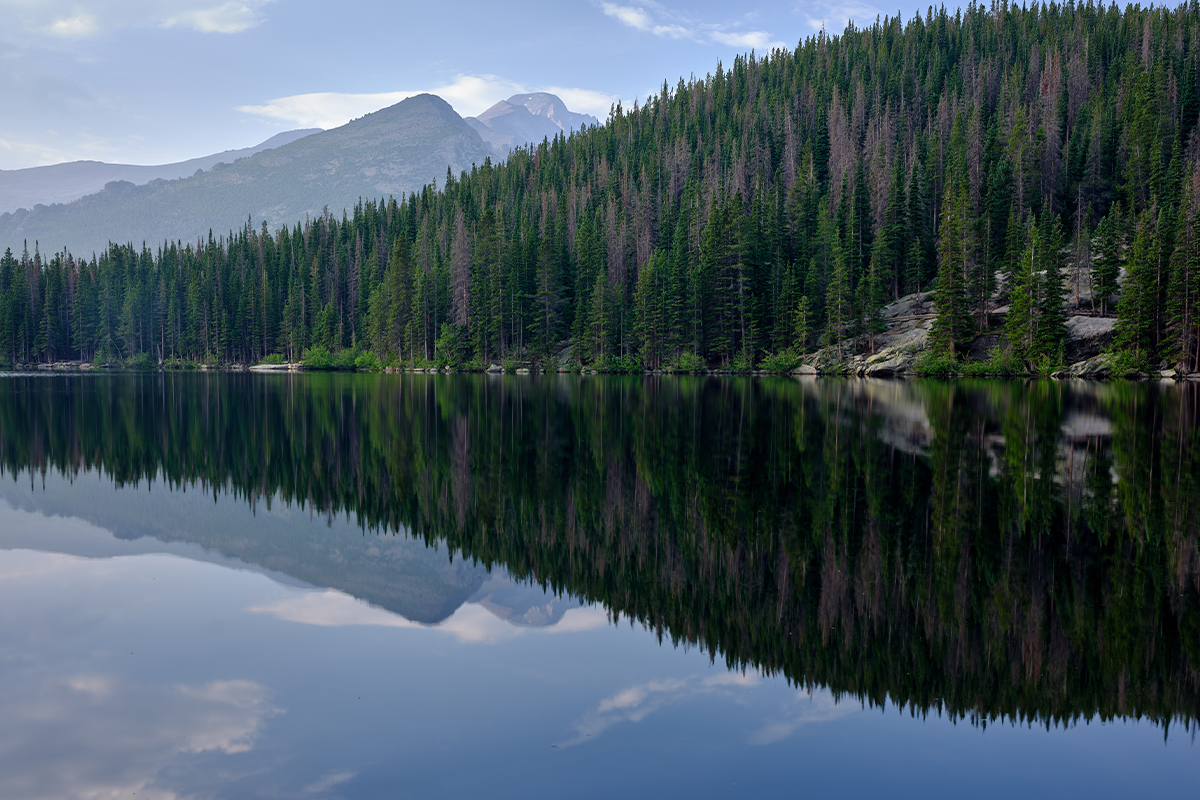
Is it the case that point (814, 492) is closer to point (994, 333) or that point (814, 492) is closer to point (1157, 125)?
point (994, 333)

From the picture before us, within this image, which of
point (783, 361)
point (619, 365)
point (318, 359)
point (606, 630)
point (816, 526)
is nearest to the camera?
point (606, 630)

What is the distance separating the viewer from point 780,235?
92.8 m

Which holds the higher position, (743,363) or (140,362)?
(140,362)

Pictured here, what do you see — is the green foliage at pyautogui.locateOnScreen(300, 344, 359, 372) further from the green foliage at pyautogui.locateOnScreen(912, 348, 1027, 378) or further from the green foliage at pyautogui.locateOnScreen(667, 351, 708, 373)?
the green foliage at pyautogui.locateOnScreen(912, 348, 1027, 378)

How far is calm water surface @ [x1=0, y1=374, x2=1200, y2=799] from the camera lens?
5.29m

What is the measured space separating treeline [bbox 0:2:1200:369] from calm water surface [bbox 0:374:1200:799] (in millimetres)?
61379

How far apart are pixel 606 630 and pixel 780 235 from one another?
297 ft

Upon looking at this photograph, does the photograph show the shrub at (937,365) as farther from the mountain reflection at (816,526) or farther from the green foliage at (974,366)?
the mountain reflection at (816,526)

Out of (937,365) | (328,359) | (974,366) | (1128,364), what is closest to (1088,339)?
(1128,364)

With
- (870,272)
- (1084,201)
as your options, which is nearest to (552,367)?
(870,272)

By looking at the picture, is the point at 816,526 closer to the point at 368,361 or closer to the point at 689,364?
the point at 689,364

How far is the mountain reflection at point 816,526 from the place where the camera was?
22.0 ft

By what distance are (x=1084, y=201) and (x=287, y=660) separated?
10945 cm

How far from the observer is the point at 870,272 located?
78.9 m
